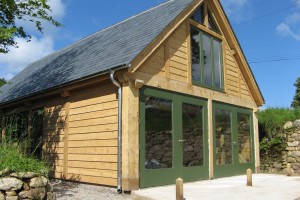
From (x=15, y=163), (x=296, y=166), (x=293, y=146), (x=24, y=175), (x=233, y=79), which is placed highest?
(x=233, y=79)

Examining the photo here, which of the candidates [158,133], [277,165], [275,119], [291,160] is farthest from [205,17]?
[277,165]

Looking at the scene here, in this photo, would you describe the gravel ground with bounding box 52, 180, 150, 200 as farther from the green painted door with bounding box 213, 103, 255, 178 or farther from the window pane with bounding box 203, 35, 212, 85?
the window pane with bounding box 203, 35, 212, 85

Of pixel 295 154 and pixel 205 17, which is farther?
pixel 295 154

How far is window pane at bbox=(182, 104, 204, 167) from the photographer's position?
1023 centimetres

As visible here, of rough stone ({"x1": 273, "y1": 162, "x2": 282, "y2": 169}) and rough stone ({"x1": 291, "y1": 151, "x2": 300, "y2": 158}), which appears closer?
rough stone ({"x1": 291, "y1": 151, "x2": 300, "y2": 158})

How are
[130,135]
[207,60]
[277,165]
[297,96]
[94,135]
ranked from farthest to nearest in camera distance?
1. [297,96]
2. [277,165]
3. [207,60]
4. [94,135]
5. [130,135]

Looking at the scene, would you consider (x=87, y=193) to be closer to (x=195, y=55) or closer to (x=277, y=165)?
(x=195, y=55)

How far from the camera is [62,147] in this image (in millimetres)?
10742

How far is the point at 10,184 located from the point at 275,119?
42.6 ft

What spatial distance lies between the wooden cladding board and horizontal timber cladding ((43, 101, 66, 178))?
20.3ft

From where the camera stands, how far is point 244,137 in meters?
13.8

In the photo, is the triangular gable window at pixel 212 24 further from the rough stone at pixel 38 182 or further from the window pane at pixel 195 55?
the rough stone at pixel 38 182

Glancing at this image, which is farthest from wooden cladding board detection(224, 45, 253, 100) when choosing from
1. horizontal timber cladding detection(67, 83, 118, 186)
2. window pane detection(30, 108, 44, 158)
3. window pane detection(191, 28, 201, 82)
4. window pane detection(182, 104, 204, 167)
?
window pane detection(30, 108, 44, 158)

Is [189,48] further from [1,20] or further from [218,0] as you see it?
[1,20]
